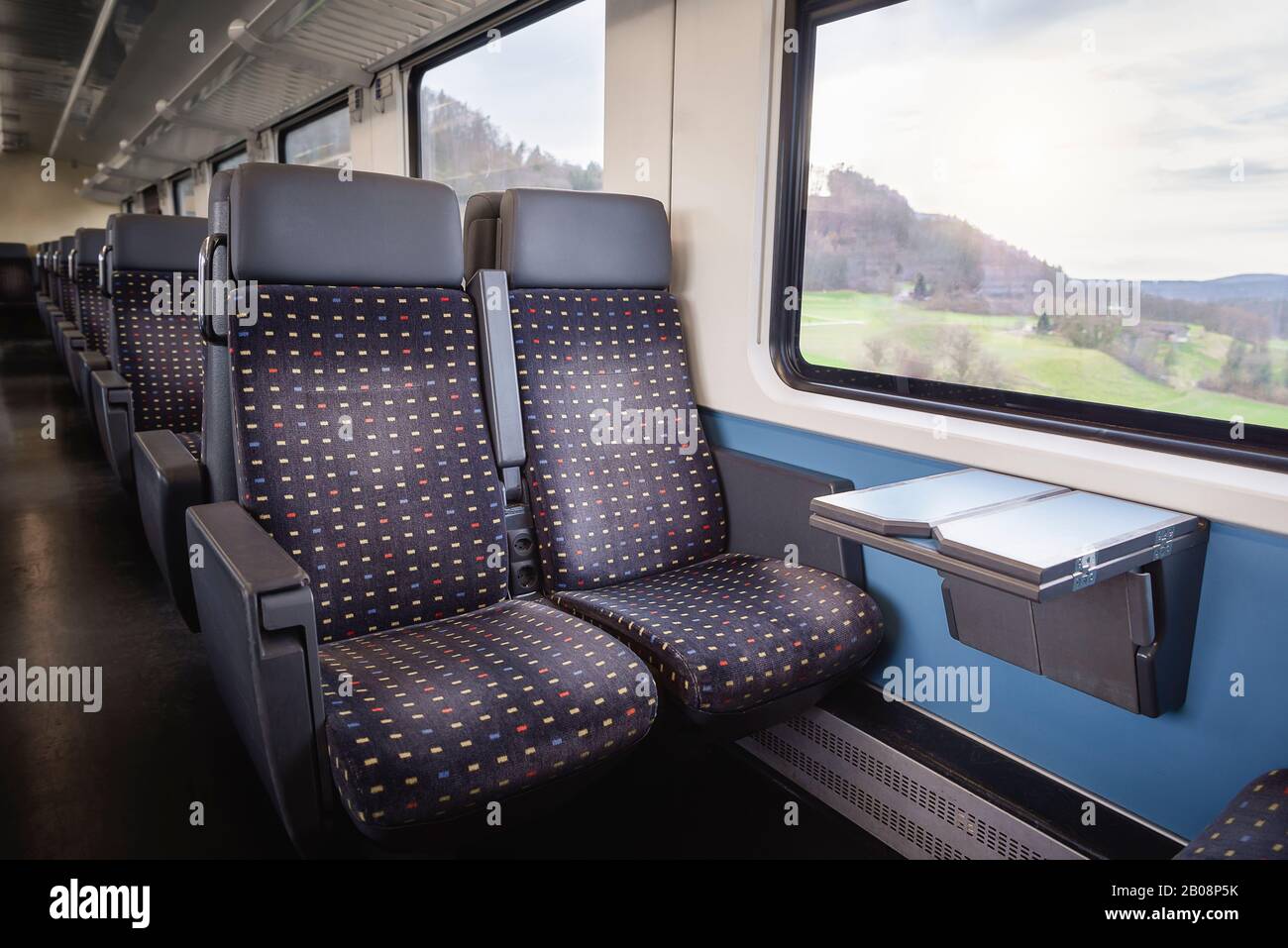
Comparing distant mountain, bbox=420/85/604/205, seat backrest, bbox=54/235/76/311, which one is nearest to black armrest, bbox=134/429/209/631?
distant mountain, bbox=420/85/604/205

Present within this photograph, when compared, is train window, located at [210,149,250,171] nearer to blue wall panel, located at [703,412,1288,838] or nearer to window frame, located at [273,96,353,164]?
window frame, located at [273,96,353,164]

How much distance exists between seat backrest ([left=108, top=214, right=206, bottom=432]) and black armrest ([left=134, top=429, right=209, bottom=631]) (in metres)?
1.29

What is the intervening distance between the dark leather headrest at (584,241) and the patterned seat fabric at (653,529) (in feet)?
0.16

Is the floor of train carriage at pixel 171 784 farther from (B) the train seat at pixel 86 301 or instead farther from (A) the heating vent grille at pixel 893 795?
(B) the train seat at pixel 86 301

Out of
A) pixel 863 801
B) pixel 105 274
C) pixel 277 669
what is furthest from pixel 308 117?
pixel 863 801

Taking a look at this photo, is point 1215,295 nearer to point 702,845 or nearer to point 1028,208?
point 1028,208

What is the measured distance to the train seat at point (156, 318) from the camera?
3.83m

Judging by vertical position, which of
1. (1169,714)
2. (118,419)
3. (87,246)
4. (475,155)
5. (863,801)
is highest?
(475,155)

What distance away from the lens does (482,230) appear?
2570 millimetres

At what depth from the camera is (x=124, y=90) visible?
732 centimetres

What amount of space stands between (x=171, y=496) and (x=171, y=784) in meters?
0.73

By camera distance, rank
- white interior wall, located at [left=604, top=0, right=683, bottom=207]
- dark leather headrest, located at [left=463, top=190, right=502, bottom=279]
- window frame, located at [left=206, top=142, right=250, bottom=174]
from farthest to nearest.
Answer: window frame, located at [left=206, top=142, right=250, bottom=174], white interior wall, located at [left=604, top=0, right=683, bottom=207], dark leather headrest, located at [left=463, top=190, right=502, bottom=279]

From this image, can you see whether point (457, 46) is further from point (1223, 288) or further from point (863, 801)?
point (863, 801)

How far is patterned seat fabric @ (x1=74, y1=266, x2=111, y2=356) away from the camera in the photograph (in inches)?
213
